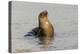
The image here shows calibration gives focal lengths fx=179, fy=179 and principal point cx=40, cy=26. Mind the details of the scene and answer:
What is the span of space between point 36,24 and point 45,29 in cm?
13

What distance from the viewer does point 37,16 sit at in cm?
216

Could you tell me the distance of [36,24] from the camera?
215 cm

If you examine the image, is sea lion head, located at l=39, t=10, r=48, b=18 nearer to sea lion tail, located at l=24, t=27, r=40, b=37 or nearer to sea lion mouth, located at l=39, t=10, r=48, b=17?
sea lion mouth, located at l=39, t=10, r=48, b=17

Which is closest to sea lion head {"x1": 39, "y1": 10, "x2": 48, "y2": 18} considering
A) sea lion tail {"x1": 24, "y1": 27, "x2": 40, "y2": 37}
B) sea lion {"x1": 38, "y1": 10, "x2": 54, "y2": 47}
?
sea lion {"x1": 38, "y1": 10, "x2": 54, "y2": 47}

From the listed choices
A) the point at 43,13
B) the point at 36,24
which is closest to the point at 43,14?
the point at 43,13

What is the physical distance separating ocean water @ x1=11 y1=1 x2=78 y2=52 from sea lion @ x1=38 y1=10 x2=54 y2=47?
1.8 inches

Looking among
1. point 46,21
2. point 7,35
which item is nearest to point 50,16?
point 46,21

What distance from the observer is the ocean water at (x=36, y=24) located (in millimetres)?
2068

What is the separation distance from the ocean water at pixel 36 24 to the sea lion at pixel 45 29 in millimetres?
45

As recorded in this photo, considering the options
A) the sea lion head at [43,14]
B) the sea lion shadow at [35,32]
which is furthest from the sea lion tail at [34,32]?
the sea lion head at [43,14]

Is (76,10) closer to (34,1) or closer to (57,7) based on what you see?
(57,7)

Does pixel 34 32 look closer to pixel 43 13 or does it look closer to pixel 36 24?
pixel 36 24

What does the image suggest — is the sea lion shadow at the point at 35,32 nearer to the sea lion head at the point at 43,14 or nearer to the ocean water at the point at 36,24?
the ocean water at the point at 36,24

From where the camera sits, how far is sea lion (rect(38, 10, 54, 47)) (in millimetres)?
2178
